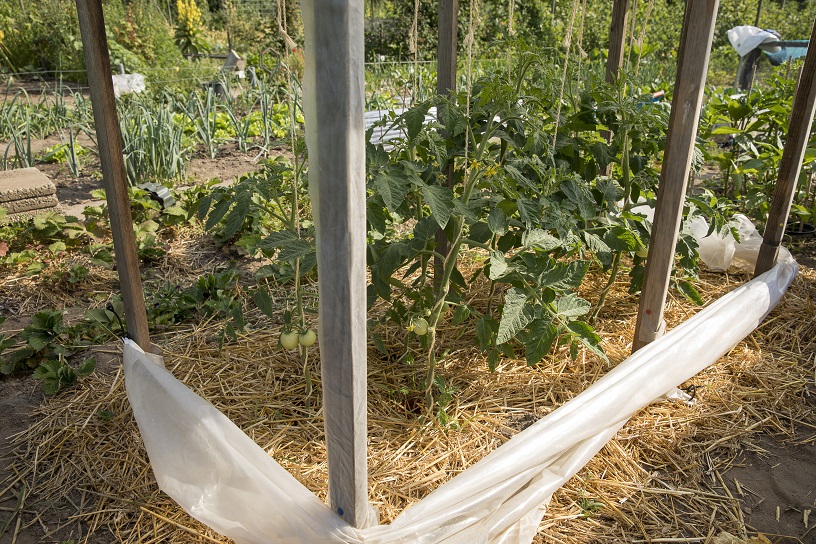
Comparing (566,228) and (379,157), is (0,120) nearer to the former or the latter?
(379,157)

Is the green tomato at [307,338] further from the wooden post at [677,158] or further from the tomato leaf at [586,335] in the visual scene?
the wooden post at [677,158]

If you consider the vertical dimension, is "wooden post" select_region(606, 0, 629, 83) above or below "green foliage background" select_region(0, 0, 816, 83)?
above

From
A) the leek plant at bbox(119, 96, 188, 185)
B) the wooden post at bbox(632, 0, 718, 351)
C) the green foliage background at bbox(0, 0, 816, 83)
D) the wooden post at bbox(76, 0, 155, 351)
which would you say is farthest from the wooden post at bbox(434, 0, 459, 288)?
the green foliage background at bbox(0, 0, 816, 83)

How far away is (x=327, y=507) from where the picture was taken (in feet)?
4.74

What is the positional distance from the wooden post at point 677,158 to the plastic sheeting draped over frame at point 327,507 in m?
0.18

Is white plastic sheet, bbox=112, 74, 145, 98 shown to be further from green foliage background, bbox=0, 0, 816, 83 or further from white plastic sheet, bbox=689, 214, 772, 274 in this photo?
white plastic sheet, bbox=689, 214, 772, 274

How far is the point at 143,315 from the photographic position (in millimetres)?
2059

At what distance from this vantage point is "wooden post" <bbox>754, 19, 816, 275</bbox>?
251 cm

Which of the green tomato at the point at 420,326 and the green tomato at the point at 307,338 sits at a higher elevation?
the green tomato at the point at 420,326

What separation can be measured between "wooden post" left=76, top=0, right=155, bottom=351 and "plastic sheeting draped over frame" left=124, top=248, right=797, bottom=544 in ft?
0.45

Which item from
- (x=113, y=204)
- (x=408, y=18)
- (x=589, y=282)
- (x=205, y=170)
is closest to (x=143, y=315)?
(x=113, y=204)

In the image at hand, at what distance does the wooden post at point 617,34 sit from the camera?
2.71m

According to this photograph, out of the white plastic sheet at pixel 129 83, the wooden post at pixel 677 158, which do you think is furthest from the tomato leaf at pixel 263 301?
the white plastic sheet at pixel 129 83

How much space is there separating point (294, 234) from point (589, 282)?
160 centimetres
